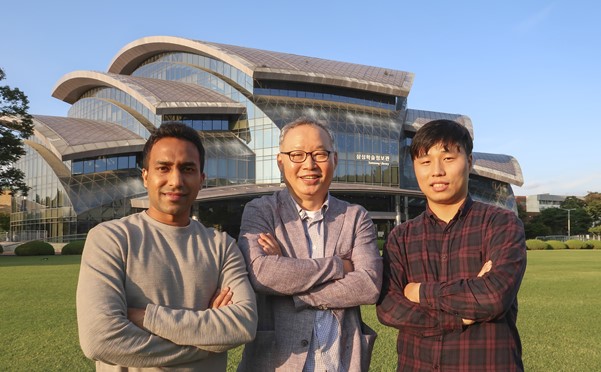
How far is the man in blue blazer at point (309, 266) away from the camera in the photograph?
291cm

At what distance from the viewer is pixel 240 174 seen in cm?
3988

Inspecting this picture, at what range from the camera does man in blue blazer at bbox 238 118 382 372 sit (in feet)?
9.55

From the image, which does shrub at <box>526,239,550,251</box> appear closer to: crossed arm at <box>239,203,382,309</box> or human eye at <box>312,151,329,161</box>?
crossed arm at <box>239,203,382,309</box>

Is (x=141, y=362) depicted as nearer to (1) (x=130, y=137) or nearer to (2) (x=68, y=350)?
(2) (x=68, y=350)

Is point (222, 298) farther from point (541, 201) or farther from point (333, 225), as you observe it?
point (541, 201)

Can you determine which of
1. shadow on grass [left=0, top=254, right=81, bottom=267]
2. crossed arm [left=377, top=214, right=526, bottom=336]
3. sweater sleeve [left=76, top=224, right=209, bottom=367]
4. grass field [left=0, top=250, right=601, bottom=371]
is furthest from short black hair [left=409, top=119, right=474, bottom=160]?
shadow on grass [left=0, top=254, right=81, bottom=267]

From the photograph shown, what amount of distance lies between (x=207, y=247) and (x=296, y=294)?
2.01 ft

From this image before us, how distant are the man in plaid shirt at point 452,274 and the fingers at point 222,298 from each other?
39.8 inches

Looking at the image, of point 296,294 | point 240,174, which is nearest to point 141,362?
point 296,294

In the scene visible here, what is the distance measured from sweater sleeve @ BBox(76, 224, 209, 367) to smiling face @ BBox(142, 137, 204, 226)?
0.28 metres

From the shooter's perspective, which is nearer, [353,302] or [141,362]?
[141,362]

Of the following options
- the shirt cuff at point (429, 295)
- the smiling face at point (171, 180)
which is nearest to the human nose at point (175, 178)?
the smiling face at point (171, 180)

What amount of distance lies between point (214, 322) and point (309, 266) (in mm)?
662

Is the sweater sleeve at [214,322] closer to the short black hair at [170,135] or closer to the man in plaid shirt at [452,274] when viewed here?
the short black hair at [170,135]
